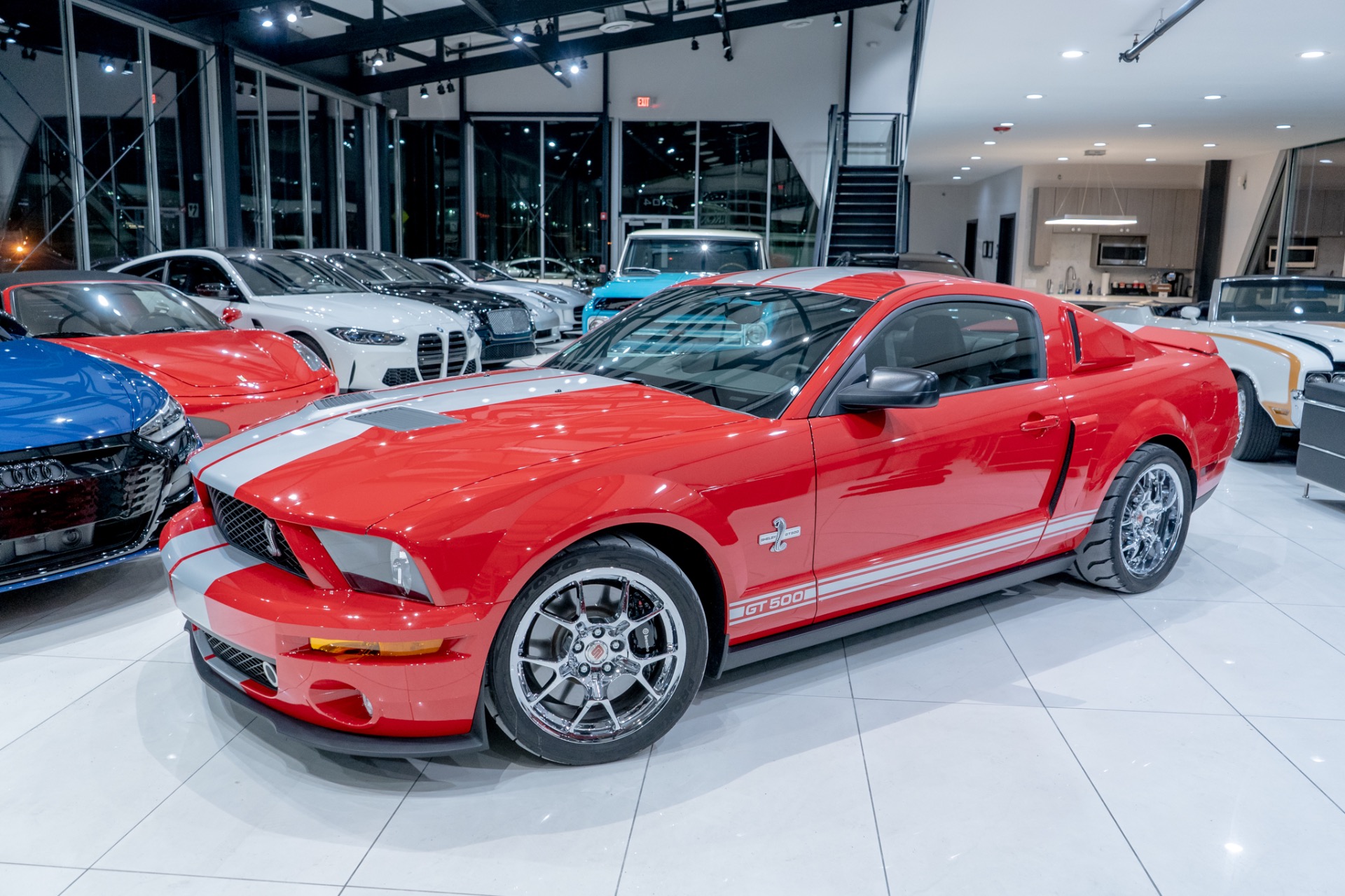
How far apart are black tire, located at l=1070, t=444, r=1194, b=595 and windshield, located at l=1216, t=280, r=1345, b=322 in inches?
155

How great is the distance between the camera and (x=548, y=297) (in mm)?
13281

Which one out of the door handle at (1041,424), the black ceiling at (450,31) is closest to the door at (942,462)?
the door handle at (1041,424)

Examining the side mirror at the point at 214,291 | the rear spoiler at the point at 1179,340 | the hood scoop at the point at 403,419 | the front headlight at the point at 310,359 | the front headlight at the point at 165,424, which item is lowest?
the front headlight at the point at 165,424

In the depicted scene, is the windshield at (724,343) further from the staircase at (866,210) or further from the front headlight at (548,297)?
the staircase at (866,210)

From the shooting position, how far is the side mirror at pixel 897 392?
2609mm

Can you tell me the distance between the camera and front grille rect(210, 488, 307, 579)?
229 cm

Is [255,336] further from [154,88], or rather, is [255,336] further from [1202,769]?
[154,88]

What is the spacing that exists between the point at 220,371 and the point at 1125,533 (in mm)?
4383

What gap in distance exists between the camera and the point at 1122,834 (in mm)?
2197

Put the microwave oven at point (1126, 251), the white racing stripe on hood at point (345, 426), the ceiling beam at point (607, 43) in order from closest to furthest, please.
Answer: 1. the white racing stripe on hood at point (345, 426)
2. the ceiling beam at point (607, 43)
3. the microwave oven at point (1126, 251)

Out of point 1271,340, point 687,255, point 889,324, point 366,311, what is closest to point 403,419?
point 889,324

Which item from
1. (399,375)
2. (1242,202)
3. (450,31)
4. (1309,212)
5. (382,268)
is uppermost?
(450,31)

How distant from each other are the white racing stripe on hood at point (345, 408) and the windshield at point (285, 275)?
5.24 meters

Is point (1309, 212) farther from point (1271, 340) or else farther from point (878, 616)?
point (878, 616)
